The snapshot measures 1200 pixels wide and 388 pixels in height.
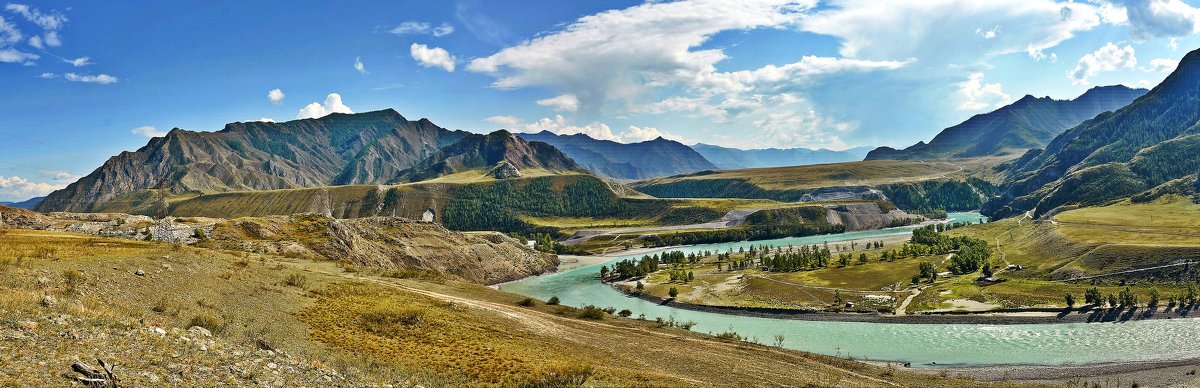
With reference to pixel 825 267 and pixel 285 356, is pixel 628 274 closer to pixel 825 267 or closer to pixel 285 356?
pixel 825 267

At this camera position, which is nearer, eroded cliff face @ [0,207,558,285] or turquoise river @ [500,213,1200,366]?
turquoise river @ [500,213,1200,366]

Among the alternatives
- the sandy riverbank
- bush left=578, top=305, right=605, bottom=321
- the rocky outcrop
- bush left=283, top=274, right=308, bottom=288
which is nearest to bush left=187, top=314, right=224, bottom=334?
bush left=283, top=274, right=308, bottom=288

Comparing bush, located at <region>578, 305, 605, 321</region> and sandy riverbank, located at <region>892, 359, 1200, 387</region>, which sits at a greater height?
bush, located at <region>578, 305, 605, 321</region>

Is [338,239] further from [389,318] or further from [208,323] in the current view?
[208,323]

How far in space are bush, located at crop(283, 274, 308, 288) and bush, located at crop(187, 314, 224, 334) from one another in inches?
618

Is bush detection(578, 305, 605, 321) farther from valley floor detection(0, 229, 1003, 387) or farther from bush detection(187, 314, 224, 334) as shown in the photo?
bush detection(187, 314, 224, 334)

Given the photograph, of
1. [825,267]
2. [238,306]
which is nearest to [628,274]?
[825,267]

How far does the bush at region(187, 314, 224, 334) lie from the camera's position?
2391cm

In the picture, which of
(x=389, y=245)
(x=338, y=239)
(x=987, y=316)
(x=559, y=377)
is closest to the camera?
(x=559, y=377)

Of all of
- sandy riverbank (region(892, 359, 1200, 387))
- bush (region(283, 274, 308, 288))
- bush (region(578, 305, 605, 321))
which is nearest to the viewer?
bush (region(283, 274, 308, 288))

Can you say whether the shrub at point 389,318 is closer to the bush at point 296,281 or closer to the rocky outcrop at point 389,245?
the bush at point 296,281

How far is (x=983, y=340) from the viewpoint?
6856cm

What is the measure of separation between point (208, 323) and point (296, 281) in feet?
57.4

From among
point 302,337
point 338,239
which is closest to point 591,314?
point 302,337
